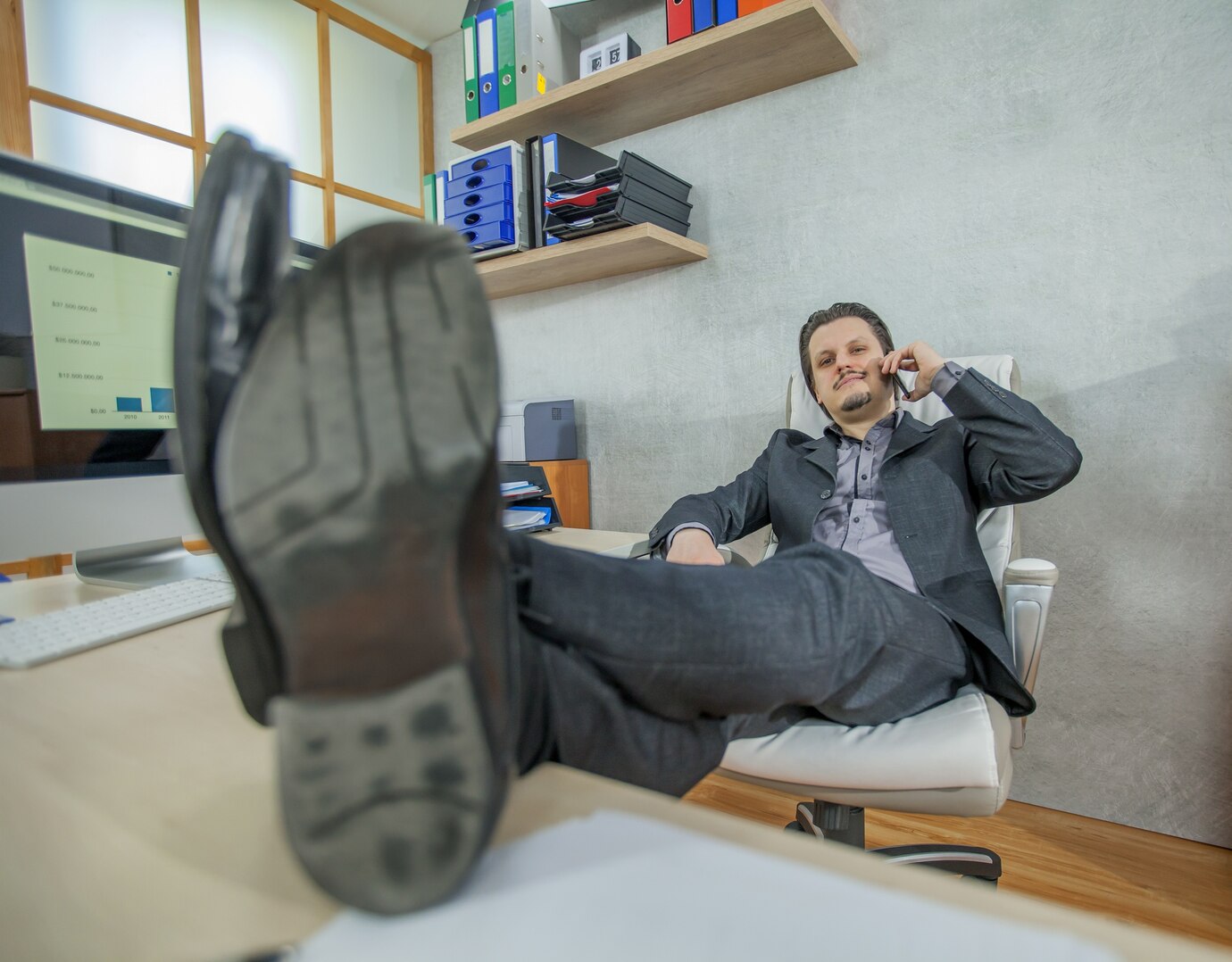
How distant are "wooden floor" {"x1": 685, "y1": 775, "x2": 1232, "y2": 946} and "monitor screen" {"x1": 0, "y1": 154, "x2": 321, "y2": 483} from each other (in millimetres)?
1098

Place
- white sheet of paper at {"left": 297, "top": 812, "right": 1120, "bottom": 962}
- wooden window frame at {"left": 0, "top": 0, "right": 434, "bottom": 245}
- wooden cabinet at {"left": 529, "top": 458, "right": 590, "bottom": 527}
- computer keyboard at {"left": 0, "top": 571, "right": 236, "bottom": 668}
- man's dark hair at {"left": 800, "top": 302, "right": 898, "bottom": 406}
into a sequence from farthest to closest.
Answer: wooden cabinet at {"left": 529, "top": 458, "right": 590, "bottom": 527} → wooden window frame at {"left": 0, "top": 0, "right": 434, "bottom": 245} → man's dark hair at {"left": 800, "top": 302, "right": 898, "bottom": 406} → computer keyboard at {"left": 0, "top": 571, "right": 236, "bottom": 668} → white sheet of paper at {"left": 297, "top": 812, "right": 1120, "bottom": 962}

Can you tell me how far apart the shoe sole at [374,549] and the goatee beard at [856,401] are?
3.93 ft

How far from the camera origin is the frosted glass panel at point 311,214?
106 inches

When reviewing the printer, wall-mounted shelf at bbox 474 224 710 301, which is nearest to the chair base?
the printer

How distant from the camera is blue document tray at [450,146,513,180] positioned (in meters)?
2.09

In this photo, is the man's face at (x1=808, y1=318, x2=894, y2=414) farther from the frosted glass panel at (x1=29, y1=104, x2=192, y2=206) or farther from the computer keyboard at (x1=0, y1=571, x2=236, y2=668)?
the frosted glass panel at (x1=29, y1=104, x2=192, y2=206)

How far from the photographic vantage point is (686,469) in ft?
7.01

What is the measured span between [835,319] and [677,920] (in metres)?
1.42

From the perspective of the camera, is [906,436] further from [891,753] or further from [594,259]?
[594,259]

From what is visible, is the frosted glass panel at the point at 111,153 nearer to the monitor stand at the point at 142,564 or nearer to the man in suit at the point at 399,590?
the monitor stand at the point at 142,564

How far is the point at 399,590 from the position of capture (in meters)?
0.30

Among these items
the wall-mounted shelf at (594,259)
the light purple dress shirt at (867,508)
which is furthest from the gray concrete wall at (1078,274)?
the light purple dress shirt at (867,508)

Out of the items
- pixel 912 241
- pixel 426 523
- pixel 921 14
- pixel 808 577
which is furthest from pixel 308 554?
pixel 921 14

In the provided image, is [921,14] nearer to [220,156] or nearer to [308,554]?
[220,156]
